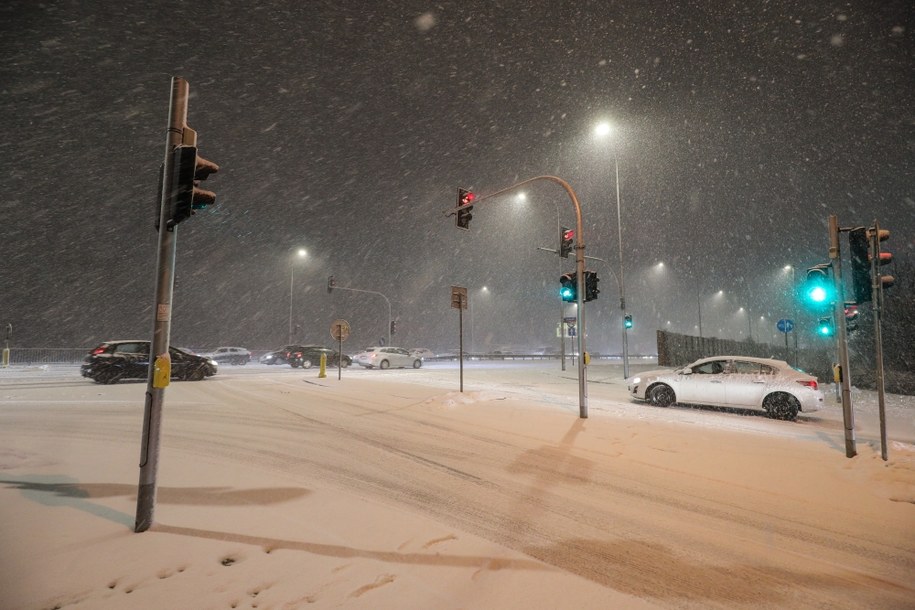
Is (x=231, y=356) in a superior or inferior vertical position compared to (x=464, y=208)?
inferior

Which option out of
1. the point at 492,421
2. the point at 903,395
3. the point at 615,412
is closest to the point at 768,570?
the point at 492,421

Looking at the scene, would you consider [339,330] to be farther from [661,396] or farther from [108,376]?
[661,396]

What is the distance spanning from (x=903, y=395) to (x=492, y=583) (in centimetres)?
2066

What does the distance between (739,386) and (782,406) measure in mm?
946

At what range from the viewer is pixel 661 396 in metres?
12.1

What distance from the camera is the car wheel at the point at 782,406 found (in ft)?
33.7

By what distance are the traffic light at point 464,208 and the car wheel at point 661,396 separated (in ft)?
23.0

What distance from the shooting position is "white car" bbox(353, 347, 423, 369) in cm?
2964

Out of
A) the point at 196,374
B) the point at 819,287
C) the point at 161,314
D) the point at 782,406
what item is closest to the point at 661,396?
the point at 782,406

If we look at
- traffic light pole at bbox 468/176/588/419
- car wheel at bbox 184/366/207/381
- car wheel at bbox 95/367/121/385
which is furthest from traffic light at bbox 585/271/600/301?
car wheel at bbox 95/367/121/385

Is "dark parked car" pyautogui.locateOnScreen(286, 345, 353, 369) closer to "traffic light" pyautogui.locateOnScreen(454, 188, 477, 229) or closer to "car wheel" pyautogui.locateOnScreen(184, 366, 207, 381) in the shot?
"car wheel" pyautogui.locateOnScreen(184, 366, 207, 381)

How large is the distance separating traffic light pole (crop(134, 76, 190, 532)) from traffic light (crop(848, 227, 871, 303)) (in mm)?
9102

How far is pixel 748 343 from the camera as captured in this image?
38625 millimetres

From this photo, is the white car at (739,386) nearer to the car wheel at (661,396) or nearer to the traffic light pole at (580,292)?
the car wheel at (661,396)
